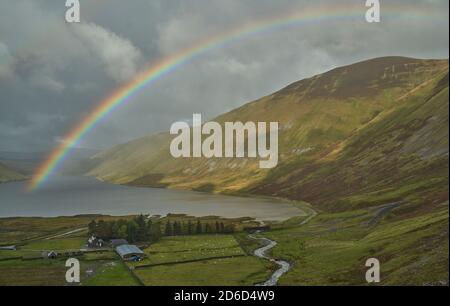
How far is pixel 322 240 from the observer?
Result: 136000 mm

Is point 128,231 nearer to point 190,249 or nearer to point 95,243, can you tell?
point 95,243

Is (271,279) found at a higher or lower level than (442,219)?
lower

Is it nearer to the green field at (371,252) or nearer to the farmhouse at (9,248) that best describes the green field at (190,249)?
the green field at (371,252)

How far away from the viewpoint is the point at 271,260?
4473 inches

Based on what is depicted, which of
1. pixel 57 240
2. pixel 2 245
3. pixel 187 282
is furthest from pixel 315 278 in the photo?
pixel 2 245

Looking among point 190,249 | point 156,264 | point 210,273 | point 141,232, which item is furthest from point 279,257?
point 141,232

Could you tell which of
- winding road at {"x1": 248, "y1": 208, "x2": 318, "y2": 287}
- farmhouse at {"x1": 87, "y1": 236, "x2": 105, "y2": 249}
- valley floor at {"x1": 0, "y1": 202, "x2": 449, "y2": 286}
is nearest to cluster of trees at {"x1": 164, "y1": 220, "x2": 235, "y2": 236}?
valley floor at {"x1": 0, "y1": 202, "x2": 449, "y2": 286}

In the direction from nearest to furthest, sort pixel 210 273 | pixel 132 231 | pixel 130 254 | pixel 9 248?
pixel 210 273 < pixel 130 254 < pixel 9 248 < pixel 132 231

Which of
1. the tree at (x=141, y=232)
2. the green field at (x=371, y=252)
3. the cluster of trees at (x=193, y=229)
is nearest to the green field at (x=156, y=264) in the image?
the tree at (x=141, y=232)

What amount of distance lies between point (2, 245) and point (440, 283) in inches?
5630

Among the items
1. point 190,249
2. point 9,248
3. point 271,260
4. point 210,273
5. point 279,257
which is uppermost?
point 190,249

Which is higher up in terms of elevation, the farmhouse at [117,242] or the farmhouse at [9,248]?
the farmhouse at [117,242]

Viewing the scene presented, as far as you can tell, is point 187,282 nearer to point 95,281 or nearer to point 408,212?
point 95,281

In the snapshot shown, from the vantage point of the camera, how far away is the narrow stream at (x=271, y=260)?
89.6 m
